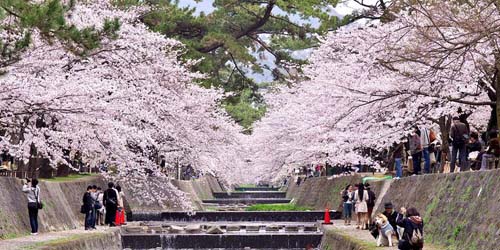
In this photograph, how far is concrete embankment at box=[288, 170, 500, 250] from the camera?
14.6 metres

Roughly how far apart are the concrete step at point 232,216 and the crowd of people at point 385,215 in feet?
15.0

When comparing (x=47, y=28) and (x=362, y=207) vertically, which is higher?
(x=47, y=28)

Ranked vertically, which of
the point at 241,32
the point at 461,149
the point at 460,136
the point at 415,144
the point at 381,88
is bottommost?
the point at 461,149

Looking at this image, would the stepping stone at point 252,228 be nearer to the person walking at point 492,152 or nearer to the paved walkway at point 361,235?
the paved walkway at point 361,235


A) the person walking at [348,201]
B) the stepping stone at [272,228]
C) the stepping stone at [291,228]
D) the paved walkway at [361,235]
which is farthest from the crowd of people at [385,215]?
the stepping stone at [272,228]

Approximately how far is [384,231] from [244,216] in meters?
17.3

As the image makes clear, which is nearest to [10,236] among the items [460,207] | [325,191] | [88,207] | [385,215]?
[88,207]

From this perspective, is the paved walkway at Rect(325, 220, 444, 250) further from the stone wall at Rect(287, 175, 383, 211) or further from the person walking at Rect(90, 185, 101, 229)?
the person walking at Rect(90, 185, 101, 229)

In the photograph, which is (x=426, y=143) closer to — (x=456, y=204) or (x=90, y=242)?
(x=456, y=204)

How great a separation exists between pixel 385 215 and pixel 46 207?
992cm

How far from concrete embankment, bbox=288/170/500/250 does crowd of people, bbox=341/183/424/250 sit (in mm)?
623

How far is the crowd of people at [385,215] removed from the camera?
15572mm

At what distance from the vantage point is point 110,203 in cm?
2700

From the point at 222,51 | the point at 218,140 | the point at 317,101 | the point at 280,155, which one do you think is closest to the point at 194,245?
the point at 317,101
